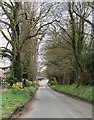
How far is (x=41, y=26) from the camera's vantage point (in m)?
41.3

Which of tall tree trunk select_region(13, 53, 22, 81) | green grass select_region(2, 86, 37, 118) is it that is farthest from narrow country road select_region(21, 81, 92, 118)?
tall tree trunk select_region(13, 53, 22, 81)

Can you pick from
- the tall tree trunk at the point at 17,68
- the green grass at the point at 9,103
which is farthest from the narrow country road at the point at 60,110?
the tall tree trunk at the point at 17,68

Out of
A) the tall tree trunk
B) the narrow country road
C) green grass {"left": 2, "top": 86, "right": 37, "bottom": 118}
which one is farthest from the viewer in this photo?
the tall tree trunk

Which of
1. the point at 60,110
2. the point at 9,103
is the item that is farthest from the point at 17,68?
the point at 9,103

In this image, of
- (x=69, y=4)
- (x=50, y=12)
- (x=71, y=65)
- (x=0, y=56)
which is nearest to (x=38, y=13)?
(x=50, y=12)

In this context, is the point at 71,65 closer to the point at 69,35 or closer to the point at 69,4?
the point at 69,35

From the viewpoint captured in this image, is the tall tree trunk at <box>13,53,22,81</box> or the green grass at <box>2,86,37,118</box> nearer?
the green grass at <box>2,86,37,118</box>

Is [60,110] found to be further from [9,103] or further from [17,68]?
[17,68]

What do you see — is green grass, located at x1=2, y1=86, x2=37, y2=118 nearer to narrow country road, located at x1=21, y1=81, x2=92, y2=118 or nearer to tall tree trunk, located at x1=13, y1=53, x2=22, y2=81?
narrow country road, located at x1=21, y1=81, x2=92, y2=118

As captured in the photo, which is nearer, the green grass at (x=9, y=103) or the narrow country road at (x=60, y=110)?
the green grass at (x=9, y=103)

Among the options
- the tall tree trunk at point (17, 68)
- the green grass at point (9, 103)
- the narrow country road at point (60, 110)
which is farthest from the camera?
the tall tree trunk at point (17, 68)

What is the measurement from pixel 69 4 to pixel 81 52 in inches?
A: 303

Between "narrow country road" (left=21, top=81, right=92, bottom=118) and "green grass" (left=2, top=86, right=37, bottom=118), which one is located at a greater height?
"green grass" (left=2, top=86, right=37, bottom=118)

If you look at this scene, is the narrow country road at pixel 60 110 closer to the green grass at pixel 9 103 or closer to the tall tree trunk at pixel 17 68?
the green grass at pixel 9 103
